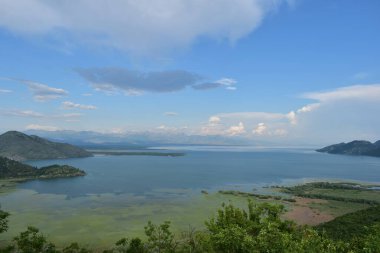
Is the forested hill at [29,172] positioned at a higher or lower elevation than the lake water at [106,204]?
higher

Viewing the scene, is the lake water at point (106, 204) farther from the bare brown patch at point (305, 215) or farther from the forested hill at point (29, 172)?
the bare brown patch at point (305, 215)

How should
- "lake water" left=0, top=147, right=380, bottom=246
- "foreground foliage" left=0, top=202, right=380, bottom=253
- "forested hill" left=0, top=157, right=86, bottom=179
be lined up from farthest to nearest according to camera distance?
"forested hill" left=0, top=157, right=86, bottom=179
"lake water" left=0, top=147, right=380, bottom=246
"foreground foliage" left=0, top=202, right=380, bottom=253

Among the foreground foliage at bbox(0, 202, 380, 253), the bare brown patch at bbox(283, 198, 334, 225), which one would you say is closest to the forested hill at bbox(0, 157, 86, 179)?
the bare brown patch at bbox(283, 198, 334, 225)

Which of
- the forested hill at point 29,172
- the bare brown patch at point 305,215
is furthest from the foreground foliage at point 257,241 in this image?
the forested hill at point 29,172

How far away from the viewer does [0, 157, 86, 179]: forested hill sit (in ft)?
448

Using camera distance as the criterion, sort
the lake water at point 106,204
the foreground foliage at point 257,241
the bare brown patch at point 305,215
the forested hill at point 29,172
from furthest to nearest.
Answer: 1. the forested hill at point 29,172
2. the bare brown patch at point 305,215
3. the lake water at point 106,204
4. the foreground foliage at point 257,241

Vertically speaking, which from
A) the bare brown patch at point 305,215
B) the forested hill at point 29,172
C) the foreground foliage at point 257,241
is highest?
the foreground foliage at point 257,241

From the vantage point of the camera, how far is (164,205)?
82125 millimetres

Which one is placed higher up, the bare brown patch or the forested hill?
the forested hill

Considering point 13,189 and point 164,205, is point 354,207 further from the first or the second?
point 13,189

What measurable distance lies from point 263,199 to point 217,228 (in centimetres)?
6013

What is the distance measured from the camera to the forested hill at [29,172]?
136625 millimetres

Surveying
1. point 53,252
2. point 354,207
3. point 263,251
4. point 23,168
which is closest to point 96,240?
point 53,252

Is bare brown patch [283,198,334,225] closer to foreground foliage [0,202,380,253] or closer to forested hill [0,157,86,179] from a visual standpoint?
foreground foliage [0,202,380,253]
